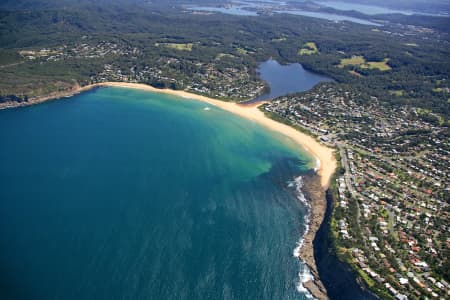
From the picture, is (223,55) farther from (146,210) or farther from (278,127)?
(146,210)

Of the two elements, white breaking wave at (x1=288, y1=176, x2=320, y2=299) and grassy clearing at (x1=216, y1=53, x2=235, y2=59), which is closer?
white breaking wave at (x1=288, y1=176, x2=320, y2=299)

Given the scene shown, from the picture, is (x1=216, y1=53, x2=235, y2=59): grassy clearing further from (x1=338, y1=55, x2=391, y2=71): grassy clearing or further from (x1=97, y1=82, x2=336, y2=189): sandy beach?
(x1=338, y1=55, x2=391, y2=71): grassy clearing

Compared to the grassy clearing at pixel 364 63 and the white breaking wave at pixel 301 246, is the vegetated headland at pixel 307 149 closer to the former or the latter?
the white breaking wave at pixel 301 246

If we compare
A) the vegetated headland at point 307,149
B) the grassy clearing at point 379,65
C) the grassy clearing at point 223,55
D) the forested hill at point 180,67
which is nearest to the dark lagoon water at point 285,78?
the forested hill at point 180,67

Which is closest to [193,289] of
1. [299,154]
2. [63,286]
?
[63,286]

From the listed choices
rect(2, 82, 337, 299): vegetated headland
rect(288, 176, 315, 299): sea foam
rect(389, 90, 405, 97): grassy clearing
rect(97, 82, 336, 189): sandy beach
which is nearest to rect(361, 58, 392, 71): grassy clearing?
rect(389, 90, 405, 97): grassy clearing

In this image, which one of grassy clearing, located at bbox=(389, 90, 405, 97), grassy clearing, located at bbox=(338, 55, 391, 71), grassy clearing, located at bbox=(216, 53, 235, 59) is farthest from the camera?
grassy clearing, located at bbox=(216, 53, 235, 59)

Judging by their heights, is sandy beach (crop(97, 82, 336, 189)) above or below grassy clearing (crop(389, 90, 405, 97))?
below
